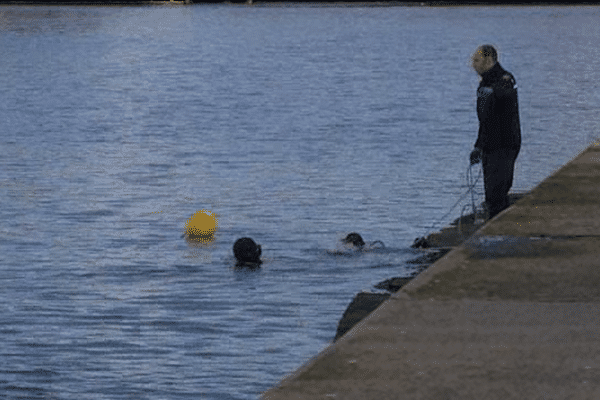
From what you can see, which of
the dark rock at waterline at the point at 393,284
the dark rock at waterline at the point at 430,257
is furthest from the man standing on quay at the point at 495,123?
the dark rock at waterline at the point at 430,257

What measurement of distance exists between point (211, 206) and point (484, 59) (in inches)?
440

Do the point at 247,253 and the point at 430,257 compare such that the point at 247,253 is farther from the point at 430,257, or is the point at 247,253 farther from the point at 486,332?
the point at 486,332

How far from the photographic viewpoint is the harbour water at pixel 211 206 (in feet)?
43.8

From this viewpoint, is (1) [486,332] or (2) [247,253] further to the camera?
(2) [247,253]

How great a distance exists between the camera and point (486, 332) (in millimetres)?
6039

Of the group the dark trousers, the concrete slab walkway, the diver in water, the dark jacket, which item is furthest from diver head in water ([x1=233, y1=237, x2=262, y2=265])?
the concrete slab walkway

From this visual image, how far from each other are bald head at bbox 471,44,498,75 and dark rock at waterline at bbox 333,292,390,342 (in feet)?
9.33

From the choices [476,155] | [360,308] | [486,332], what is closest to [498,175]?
[476,155]

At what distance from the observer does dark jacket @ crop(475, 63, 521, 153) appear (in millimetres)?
13234

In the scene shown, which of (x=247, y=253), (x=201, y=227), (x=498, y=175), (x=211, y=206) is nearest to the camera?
(x=498, y=175)

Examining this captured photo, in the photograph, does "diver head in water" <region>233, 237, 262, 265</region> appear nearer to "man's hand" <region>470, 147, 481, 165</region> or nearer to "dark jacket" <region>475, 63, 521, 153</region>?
"man's hand" <region>470, 147, 481, 165</region>

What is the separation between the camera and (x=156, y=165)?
29.7 meters

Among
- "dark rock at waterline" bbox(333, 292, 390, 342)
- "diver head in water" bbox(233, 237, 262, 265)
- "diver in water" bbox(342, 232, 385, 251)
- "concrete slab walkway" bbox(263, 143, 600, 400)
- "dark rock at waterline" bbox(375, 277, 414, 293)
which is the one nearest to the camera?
"concrete slab walkway" bbox(263, 143, 600, 400)

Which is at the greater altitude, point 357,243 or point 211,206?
point 357,243
